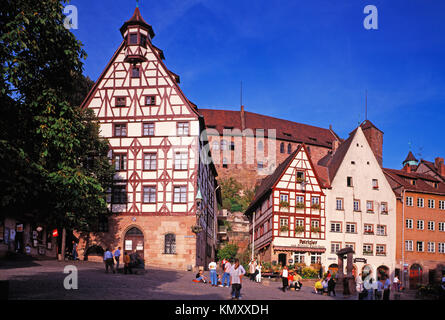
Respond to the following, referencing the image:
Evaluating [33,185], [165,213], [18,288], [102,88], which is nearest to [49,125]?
[33,185]

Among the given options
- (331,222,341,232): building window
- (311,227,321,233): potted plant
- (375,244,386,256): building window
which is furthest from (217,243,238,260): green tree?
(375,244,386,256): building window

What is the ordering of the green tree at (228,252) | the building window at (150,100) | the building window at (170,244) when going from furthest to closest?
the green tree at (228,252) → the building window at (150,100) → the building window at (170,244)

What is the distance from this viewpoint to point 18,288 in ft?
54.6

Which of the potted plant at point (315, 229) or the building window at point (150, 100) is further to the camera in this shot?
the potted plant at point (315, 229)

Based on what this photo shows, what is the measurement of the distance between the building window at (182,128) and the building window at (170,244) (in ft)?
25.7

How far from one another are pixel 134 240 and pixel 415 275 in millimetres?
30172

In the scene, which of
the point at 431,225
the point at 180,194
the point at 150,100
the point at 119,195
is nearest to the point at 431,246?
the point at 431,225

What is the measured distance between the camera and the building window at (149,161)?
4056cm

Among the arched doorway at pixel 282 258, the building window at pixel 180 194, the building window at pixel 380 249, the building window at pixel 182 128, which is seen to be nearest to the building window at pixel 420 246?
the building window at pixel 380 249

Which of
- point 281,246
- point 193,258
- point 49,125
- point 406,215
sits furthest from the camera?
point 406,215

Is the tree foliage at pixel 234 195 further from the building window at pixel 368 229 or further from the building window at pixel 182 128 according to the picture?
the building window at pixel 182 128
